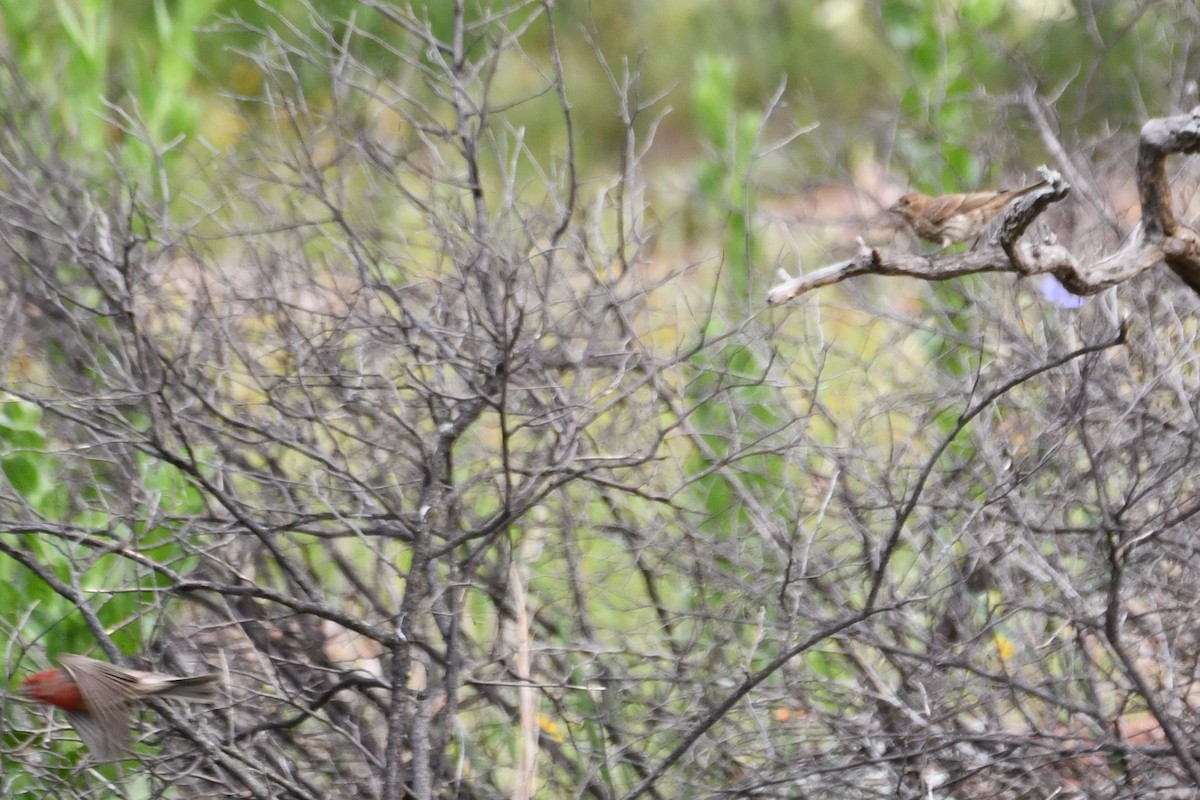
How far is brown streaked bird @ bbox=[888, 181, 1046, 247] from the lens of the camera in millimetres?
3215

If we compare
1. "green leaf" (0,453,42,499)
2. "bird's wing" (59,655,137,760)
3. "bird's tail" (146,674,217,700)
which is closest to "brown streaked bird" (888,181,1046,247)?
"bird's tail" (146,674,217,700)

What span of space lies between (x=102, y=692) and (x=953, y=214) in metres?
2.21

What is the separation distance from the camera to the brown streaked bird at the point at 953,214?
3.21 meters

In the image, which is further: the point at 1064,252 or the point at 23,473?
the point at 23,473

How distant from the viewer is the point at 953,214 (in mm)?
3307

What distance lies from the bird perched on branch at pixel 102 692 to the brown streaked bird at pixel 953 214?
2020 millimetres

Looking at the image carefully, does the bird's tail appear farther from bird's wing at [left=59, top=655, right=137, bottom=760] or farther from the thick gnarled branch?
the thick gnarled branch

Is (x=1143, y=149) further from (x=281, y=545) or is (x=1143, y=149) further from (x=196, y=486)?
(x=281, y=545)

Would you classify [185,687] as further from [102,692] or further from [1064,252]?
[1064,252]

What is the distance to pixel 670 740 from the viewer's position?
11.2ft

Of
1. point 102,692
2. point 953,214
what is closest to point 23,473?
point 102,692

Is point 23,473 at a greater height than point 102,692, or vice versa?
point 23,473

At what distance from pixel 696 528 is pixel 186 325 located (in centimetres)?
172

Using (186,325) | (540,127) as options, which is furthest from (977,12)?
(540,127)
